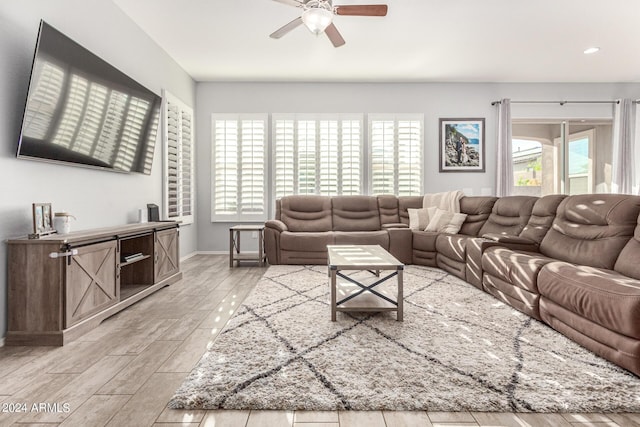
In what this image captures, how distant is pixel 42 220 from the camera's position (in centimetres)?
238

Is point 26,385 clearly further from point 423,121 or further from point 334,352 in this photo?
point 423,121

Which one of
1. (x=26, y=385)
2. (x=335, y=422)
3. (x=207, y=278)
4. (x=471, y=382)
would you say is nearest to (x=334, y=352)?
(x=335, y=422)

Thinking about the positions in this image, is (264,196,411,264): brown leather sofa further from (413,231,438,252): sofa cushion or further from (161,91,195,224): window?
(161,91,195,224): window

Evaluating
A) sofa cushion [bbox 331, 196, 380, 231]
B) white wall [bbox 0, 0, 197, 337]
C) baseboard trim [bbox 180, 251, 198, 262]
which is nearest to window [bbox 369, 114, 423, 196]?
sofa cushion [bbox 331, 196, 380, 231]

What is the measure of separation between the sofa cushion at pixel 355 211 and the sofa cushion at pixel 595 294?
3.05 metres

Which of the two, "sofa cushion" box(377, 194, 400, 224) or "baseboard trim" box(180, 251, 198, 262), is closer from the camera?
"baseboard trim" box(180, 251, 198, 262)

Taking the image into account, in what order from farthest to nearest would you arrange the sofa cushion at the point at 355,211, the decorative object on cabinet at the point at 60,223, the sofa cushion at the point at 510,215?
the sofa cushion at the point at 355,211
the sofa cushion at the point at 510,215
the decorative object on cabinet at the point at 60,223

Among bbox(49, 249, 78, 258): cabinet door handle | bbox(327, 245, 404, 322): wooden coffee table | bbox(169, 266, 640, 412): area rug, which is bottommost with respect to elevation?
bbox(169, 266, 640, 412): area rug

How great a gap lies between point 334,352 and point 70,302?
1.77 meters

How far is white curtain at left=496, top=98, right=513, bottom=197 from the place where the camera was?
18.7ft

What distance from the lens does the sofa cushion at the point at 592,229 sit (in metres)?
2.62

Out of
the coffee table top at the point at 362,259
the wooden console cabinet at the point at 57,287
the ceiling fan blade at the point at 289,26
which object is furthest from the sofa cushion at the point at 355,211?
the wooden console cabinet at the point at 57,287

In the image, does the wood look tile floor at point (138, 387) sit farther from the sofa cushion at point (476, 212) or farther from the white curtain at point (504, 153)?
the white curtain at point (504, 153)

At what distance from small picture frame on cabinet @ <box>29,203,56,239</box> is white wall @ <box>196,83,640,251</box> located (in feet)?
11.2
